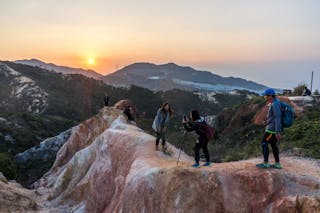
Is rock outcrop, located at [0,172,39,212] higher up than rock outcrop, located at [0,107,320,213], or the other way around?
rock outcrop, located at [0,107,320,213]

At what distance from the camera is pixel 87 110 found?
89.8 meters

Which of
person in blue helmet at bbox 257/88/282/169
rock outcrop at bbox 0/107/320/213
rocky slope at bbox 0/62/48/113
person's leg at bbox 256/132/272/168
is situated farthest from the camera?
rocky slope at bbox 0/62/48/113

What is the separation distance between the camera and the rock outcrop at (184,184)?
9758 mm

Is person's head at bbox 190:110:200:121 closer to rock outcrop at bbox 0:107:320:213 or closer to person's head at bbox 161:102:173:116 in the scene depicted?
rock outcrop at bbox 0:107:320:213

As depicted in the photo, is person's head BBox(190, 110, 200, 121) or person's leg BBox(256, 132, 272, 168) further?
person's head BBox(190, 110, 200, 121)

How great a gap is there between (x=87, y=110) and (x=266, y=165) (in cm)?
8154

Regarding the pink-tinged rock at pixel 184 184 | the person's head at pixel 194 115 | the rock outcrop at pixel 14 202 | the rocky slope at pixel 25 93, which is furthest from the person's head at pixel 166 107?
the rocky slope at pixel 25 93

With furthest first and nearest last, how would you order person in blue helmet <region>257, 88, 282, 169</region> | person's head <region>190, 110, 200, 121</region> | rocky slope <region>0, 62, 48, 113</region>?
rocky slope <region>0, 62, 48, 113</region> → person's head <region>190, 110, 200, 121</region> → person in blue helmet <region>257, 88, 282, 169</region>

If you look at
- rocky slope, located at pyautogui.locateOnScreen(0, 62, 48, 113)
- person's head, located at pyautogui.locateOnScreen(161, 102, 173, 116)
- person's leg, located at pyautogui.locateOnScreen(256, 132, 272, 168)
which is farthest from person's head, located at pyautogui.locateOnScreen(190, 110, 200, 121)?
rocky slope, located at pyautogui.locateOnScreen(0, 62, 48, 113)

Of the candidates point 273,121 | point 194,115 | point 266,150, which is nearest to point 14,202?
point 194,115

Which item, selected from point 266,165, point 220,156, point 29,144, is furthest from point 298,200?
point 29,144

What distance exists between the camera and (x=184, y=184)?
1109cm

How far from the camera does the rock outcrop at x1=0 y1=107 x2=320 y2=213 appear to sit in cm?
976

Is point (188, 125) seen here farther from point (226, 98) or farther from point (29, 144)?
point (226, 98)
